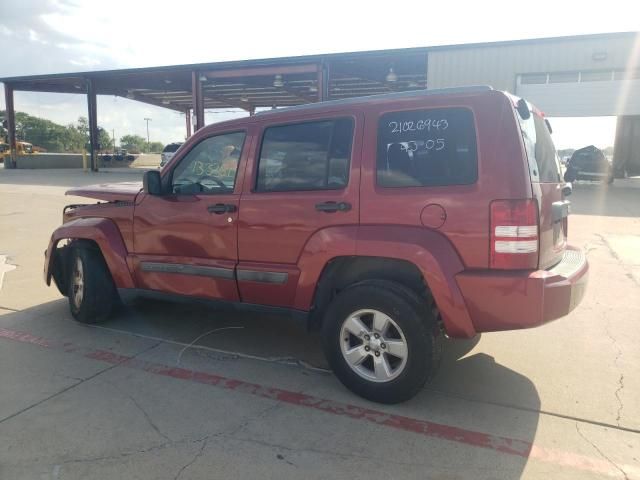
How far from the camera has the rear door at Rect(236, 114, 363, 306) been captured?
337 cm

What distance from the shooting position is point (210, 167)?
411cm

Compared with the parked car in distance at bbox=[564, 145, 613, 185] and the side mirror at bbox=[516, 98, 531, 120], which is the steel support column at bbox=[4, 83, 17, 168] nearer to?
the parked car in distance at bbox=[564, 145, 613, 185]

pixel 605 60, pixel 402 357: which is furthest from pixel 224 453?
pixel 605 60

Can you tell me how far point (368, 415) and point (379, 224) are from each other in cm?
122

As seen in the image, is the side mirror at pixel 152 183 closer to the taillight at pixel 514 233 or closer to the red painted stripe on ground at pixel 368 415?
the red painted stripe on ground at pixel 368 415

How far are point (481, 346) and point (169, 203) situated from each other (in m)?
2.92

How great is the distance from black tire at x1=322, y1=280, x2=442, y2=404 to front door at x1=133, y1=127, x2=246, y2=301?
1.06m

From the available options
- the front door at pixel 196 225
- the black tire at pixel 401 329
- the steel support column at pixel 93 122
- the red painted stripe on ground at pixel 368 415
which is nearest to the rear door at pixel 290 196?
the front door at pixel 196 225

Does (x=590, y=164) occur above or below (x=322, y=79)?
below

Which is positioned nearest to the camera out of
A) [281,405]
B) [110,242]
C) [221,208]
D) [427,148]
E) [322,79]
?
[427,148]

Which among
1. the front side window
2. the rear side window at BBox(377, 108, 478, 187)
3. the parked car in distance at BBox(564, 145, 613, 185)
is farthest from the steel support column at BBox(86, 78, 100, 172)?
the rear side window at BBox(377, 108, 478, 187)

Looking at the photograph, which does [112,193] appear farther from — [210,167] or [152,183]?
[210,167]

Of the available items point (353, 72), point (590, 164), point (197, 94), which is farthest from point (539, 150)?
point (197, 94)

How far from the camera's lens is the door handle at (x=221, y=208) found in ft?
12.5
